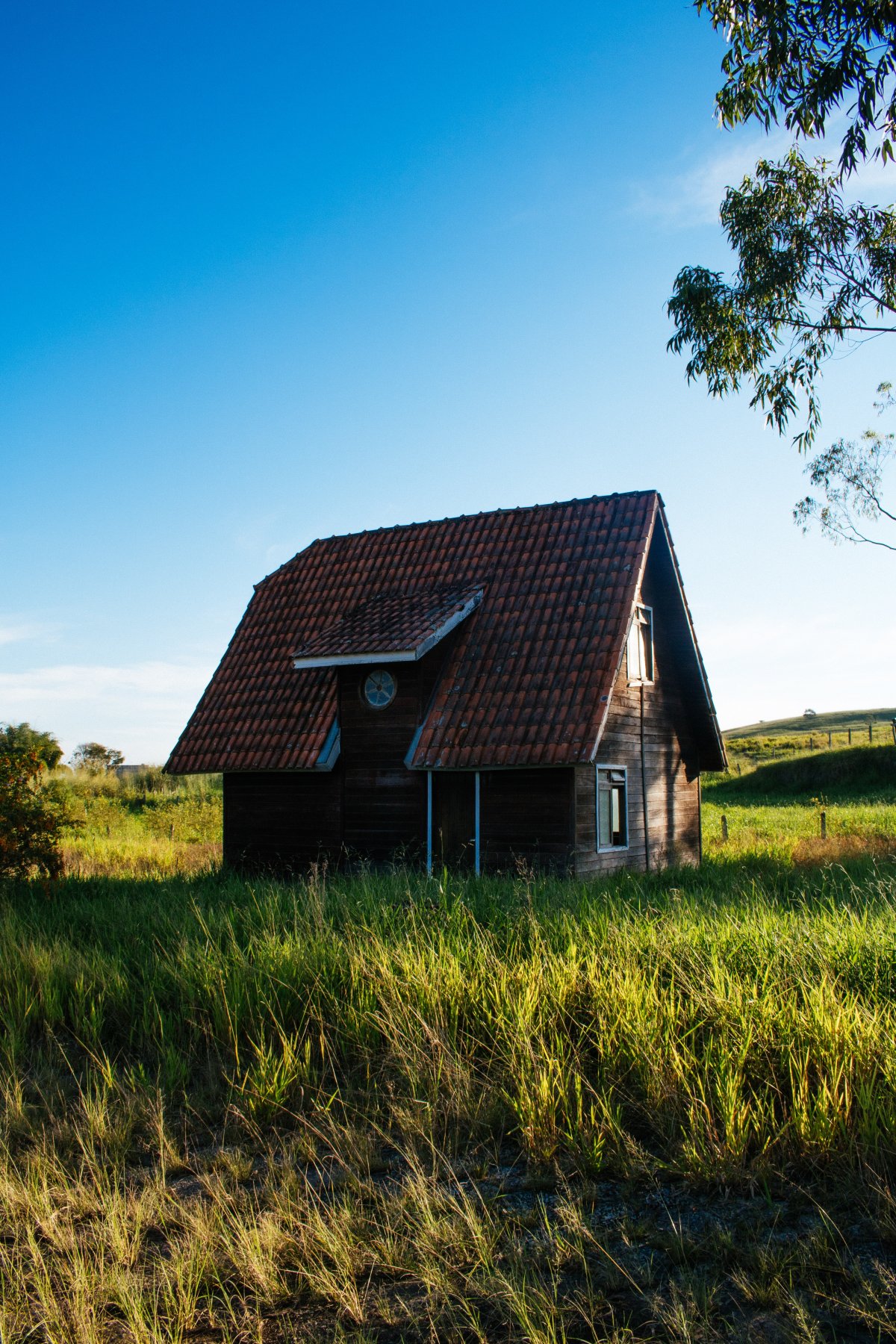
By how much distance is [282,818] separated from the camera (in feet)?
59.9

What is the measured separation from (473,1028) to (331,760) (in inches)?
439

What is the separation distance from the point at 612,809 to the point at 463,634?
13.6ft

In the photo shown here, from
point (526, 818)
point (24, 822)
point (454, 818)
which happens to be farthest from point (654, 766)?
point (24, 822)

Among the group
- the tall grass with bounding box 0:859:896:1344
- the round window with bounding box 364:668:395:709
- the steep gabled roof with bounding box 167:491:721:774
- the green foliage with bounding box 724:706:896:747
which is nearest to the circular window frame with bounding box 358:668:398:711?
the round window with bounding box 364:668:395:709

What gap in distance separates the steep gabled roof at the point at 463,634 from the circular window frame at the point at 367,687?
719mm

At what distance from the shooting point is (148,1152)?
560cm

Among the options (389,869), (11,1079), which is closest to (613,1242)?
(11,1079)

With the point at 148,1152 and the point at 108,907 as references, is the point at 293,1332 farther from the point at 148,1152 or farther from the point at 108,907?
the point at 108,907

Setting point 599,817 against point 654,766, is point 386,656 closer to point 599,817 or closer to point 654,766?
point 599,817

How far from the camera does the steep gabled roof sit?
607 inches

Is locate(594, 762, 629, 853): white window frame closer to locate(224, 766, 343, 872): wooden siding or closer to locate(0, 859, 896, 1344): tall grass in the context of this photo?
locate(224, 766, 343, 872): wooden siding

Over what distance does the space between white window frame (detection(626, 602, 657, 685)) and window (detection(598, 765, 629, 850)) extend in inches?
70.4

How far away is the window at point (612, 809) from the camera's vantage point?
53.4ft

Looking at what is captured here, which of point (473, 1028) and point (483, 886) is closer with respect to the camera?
point (473, 1028)
